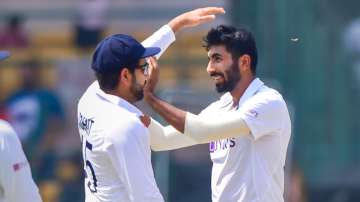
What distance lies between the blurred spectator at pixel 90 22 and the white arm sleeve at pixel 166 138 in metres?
5.49

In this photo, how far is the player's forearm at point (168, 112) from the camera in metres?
5.80

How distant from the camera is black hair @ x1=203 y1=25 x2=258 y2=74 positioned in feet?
19.8

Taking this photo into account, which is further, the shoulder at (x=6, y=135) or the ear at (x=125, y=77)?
the shoulder at (x=6, y=135)

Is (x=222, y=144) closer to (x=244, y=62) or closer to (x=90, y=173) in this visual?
(x=244, y=62)

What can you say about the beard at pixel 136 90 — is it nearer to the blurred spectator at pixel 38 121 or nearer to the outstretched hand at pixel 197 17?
the outstretched hand at pixel 197 17

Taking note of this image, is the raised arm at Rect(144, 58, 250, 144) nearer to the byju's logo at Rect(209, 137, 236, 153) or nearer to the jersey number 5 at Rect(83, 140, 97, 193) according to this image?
the byju's logo at Rect(209, 137, 236, 153)

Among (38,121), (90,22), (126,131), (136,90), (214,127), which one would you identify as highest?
(136,90)

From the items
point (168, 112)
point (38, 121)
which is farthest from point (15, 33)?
point (168, 112)

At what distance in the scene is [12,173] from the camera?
5637mm

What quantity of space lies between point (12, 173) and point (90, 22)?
6204mm

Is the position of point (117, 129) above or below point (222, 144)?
above

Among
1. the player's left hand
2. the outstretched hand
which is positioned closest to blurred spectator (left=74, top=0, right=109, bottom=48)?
the outstretched hand

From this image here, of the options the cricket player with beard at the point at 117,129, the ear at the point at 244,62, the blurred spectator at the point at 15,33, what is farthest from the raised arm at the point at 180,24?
the blurred spectator at the point at 15,33

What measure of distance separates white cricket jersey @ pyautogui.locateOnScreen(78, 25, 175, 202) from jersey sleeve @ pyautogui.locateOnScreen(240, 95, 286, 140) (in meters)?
0.65
